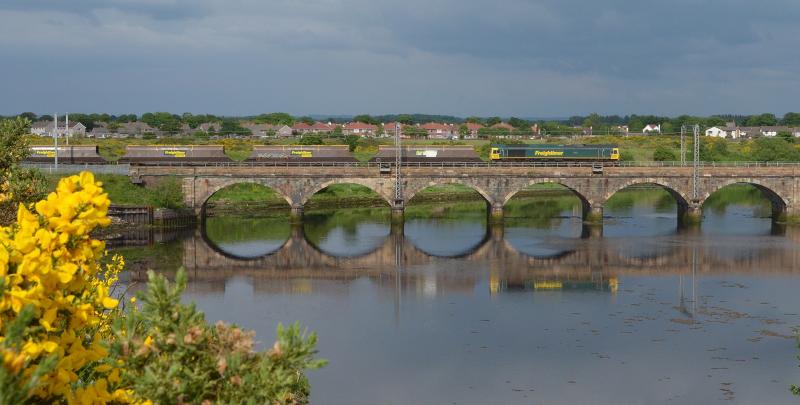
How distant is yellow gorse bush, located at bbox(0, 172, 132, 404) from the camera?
356 inches

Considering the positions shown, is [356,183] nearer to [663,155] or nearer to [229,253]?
[229,253]

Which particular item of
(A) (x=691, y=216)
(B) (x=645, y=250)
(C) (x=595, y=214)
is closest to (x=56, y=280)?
(B) (x=645, y=250)

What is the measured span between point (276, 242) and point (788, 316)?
39.3m

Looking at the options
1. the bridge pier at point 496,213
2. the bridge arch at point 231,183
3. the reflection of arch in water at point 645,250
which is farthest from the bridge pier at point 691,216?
the bridge arch at point 231,183

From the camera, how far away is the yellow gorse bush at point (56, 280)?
29.6ft

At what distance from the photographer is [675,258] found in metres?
60.9

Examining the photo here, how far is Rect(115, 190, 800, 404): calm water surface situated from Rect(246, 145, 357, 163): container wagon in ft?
35.6

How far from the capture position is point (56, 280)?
31.0 feet

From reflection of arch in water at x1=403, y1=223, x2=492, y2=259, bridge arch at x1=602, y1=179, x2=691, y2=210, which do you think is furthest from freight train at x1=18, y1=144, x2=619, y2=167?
reflection of arch in water at x1=403, y1=223, x2=492, y2=259

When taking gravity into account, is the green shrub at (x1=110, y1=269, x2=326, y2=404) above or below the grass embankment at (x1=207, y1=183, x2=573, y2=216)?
above

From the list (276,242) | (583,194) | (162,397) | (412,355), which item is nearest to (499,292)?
(412,355)

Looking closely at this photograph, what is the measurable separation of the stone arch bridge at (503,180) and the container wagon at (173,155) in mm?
9573

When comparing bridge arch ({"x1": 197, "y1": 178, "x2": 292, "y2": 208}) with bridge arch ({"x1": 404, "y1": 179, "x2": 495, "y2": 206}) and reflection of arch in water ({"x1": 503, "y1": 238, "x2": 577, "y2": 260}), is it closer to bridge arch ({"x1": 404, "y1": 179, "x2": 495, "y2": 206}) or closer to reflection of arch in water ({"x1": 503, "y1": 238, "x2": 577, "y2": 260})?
bridge arch ({"x1": 404, "y1": 179, "x2": 495, "y2": 206})

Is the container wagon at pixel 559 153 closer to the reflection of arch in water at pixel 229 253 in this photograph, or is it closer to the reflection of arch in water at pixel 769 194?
the reflection of arch in water at pixel 769 194
